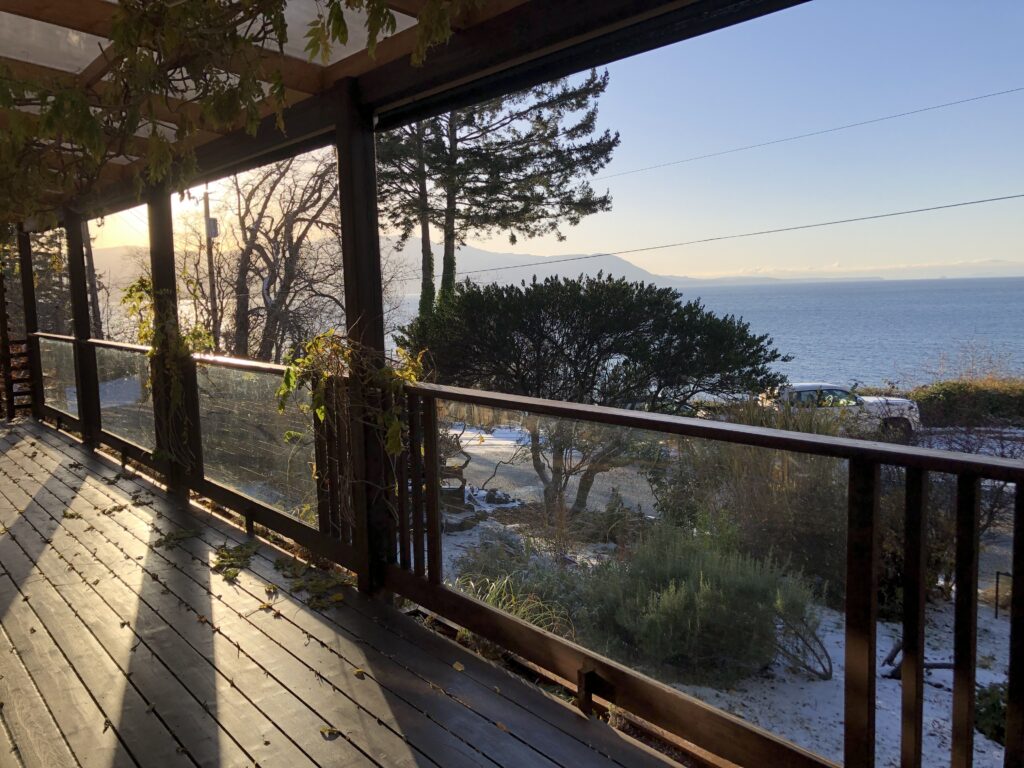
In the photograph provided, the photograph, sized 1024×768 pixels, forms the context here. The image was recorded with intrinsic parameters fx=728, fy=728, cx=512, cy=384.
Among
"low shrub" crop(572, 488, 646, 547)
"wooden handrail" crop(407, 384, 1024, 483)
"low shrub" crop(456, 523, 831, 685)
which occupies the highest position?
"wooden handrail" crop(407, 384, 1024, 483)

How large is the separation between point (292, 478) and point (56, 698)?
5.05 ft

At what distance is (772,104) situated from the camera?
28500 millimetres

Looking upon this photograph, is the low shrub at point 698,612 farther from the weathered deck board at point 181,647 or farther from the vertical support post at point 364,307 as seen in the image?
the vertical support post at point 364,307

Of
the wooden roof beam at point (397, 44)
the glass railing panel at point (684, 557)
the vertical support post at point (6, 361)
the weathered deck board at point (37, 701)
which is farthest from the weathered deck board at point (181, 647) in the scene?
the vertical support post at point (6, 361)

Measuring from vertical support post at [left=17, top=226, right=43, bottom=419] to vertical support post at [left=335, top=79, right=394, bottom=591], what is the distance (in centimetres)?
644

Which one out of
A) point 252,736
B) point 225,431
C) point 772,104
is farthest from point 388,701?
point 772,104

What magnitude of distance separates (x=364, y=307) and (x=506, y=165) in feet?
45.9

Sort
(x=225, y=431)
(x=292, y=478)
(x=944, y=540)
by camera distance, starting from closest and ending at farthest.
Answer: (x=944, y=540)
(x=292, y=478)
(x=225, y=431)

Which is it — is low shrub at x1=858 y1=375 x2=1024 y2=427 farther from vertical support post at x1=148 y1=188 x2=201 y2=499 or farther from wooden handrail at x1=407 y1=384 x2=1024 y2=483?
wooden handrail at x1=407 y1=384 x2=1024 y2=483

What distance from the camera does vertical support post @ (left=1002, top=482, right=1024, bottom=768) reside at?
52.6 inches

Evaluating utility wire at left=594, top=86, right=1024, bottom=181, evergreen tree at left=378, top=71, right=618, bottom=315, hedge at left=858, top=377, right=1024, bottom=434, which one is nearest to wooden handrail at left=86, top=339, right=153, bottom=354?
evergreen tree at left=378, top=71, right=618, bottom=315

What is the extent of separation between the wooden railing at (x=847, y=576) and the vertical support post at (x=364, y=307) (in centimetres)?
5

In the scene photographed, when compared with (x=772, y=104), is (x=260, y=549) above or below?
below

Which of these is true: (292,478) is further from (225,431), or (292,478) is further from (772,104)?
(772,104)
